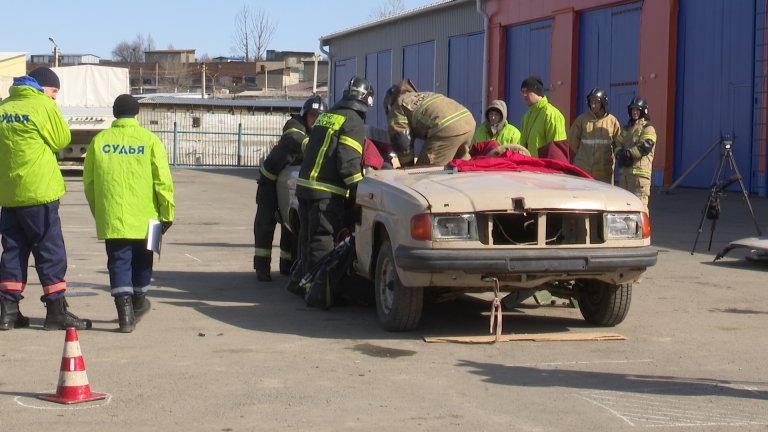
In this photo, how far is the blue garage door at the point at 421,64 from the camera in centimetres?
3756

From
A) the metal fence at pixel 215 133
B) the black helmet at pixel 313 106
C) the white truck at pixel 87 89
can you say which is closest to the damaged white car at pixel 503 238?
the black helmet at pixel 313 106

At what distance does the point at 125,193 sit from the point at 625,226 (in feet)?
11.8

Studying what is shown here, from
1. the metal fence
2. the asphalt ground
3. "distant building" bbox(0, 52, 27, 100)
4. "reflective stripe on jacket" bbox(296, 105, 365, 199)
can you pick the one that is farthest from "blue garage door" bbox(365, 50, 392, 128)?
"reflective stripe on jacket" bbox(296, 105, 365, 199)

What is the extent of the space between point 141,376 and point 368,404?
1.53m

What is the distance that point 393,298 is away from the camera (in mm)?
8328

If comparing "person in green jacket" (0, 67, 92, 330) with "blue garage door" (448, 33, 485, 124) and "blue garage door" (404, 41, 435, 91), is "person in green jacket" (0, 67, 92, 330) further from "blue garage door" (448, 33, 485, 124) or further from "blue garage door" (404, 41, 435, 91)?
"blue garage door" (404, 41, 435, 91)

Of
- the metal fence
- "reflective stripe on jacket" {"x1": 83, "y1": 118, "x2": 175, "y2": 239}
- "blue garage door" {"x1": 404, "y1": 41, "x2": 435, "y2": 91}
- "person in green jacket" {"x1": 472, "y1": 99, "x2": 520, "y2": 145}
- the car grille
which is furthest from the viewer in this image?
the metal fence

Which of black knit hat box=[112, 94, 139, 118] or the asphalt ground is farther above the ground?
black knit hat box=[112, 94, 139, 118]

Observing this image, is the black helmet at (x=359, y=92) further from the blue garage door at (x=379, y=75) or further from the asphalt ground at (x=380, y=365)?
the blue garage door at (x=379, y=75)

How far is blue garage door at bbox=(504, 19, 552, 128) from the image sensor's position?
2938 centimetres

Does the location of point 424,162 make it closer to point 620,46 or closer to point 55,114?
point 55,114

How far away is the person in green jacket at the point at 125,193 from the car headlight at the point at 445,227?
1.97m

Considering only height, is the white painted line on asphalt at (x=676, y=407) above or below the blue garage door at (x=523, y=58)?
below

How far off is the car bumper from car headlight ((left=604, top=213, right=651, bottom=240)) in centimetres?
15
